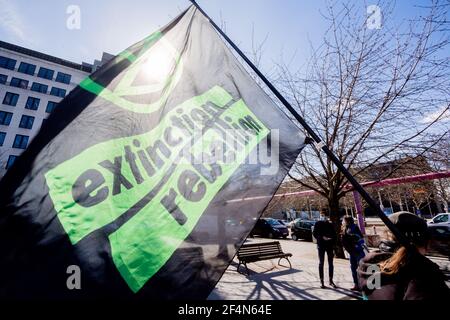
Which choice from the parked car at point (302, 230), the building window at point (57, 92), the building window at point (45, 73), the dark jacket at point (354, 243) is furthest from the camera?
the building window at point (57, 92)

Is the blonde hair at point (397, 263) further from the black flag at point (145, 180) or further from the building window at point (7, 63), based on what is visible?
the building window at point (7, 63)

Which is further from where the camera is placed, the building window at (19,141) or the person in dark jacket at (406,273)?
the building window at (19,141)

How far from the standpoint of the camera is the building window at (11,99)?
37312mm

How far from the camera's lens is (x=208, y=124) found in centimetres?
221

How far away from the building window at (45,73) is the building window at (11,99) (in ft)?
16.9

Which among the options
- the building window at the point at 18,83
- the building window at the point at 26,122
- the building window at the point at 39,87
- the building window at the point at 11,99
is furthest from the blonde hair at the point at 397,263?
the building window at the point at 18,83

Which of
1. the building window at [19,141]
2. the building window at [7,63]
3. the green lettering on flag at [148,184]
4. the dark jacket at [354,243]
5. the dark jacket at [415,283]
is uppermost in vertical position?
the building window at [7,63]

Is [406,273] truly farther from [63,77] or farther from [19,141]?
[63,77]

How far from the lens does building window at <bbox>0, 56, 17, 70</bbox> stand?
122 feet

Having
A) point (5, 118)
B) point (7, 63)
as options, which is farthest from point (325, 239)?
point (7, 63)

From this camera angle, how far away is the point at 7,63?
37719 millimetres

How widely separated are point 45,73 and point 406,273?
5310 centimetres

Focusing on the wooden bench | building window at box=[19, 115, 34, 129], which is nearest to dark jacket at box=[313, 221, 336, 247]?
the wooden bench
